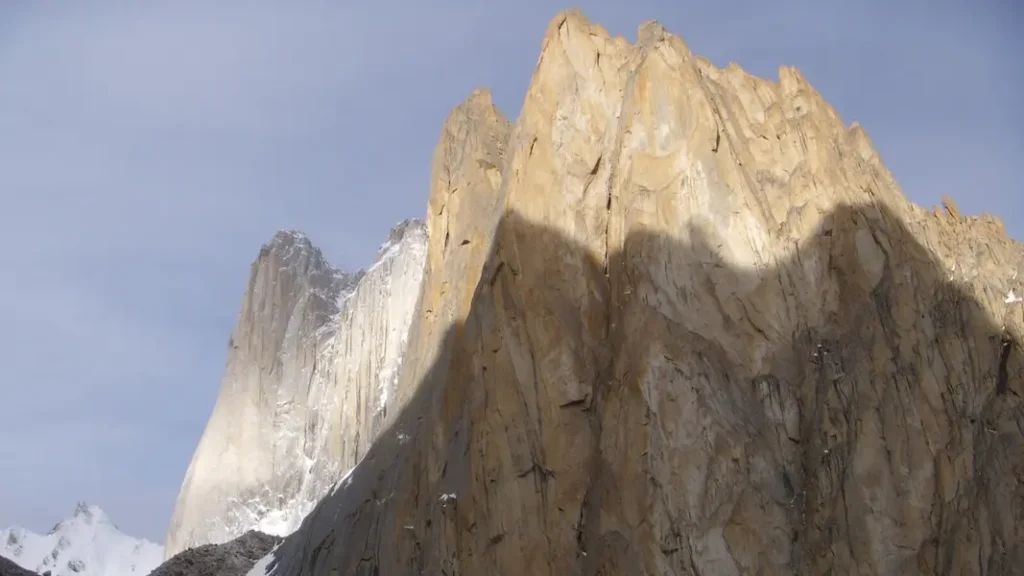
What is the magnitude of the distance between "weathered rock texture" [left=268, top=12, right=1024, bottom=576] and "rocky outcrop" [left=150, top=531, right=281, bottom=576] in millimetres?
19870

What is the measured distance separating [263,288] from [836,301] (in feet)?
221

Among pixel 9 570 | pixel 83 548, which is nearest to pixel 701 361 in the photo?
pixel 9 570

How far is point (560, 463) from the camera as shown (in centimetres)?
4212

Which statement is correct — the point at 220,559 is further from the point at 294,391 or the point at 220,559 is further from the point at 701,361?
the point at 701,361

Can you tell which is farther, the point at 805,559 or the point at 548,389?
the point at 548,389

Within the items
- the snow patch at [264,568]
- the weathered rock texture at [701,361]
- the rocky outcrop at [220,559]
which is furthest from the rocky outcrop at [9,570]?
the rocky outcrop at [220,559]

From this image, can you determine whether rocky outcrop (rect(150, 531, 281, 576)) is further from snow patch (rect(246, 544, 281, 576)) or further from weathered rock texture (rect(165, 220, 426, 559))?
weathered rock texture (rect(165, 220, 426, 559))

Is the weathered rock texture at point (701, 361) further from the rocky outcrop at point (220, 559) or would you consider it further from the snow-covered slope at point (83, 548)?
the snow-covered slope at point (83, 548)

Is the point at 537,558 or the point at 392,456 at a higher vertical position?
the point at 392,456

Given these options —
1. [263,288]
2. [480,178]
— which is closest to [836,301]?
[480,178]

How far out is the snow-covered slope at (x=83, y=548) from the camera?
183375mm

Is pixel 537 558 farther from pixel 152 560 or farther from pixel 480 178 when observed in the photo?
pixel 152 560

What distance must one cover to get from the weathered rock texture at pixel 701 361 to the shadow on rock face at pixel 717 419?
0.07 metres

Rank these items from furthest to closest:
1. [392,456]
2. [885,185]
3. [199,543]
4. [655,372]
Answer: [199,543], [392,456], [885,185], [655,372]
